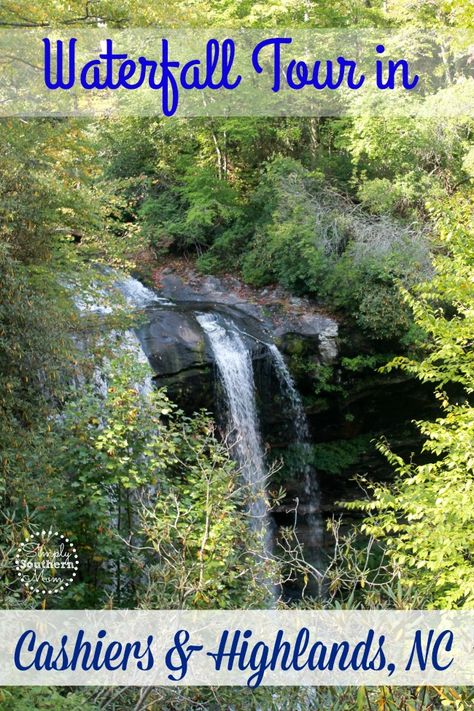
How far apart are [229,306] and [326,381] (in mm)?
2767

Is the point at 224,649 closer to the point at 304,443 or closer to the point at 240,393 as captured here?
the point at 240,393

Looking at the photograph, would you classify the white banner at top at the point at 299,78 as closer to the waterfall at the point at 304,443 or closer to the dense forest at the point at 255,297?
the dense forest at the point at 255,297

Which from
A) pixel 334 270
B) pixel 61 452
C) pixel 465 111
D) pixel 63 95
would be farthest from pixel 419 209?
pixel 61 452

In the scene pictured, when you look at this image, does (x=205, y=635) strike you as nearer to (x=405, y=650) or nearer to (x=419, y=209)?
(x=405, y=650)

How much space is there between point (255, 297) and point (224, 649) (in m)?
10.9

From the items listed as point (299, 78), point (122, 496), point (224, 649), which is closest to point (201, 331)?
point (122, 496)

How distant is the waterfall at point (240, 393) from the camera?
11808 millimetres

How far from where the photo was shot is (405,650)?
3658 millimetres

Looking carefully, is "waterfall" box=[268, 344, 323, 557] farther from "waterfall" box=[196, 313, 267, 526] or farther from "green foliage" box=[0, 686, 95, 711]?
"green foliage" box=[0, 686, 95, 711]

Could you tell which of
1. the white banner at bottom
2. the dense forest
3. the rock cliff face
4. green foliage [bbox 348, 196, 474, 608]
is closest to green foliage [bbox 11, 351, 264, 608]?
the dense forest

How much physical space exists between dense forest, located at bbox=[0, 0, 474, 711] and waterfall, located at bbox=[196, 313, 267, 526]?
0.53 meters

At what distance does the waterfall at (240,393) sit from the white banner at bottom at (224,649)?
707 centimetres

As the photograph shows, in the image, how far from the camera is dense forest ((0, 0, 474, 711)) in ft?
17.0

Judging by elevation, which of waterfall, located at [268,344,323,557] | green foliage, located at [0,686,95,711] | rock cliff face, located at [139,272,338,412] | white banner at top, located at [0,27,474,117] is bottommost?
waterfall, located at [268,344,323,557]
